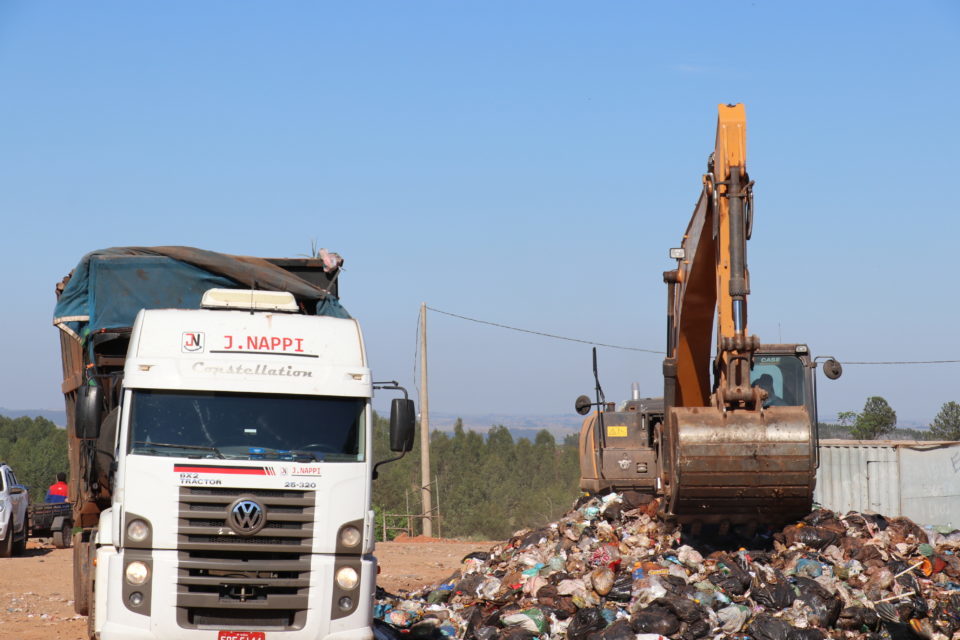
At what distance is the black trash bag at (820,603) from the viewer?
34.6ft

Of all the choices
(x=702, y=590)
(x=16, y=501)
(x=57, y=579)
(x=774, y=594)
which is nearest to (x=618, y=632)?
(x=702, y=590)

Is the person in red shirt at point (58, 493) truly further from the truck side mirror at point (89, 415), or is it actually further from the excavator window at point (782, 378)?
the truck side mirror at point (89, 415)

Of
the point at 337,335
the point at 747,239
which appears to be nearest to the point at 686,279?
the point at 747,239

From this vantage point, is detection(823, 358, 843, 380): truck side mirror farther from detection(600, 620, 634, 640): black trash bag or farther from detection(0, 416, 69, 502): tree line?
detection(0, 416, 69, 502): tree line

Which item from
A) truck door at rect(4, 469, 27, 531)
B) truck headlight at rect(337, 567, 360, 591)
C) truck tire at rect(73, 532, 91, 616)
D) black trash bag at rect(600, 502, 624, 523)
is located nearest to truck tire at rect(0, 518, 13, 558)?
truck door at rect(4, 469, 27, 531)

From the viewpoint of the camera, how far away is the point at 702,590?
1083cm

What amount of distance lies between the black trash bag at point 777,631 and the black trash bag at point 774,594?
467 mm

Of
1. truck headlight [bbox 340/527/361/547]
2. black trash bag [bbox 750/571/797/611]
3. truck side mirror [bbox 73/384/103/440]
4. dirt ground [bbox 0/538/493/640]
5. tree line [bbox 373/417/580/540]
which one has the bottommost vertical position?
tree line [bbox 373/417/580/540]

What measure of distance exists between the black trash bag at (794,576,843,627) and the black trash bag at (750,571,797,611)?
0.32 feet

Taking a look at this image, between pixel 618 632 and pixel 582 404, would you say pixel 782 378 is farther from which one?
pixel 618 632

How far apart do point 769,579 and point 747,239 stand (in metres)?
3.63

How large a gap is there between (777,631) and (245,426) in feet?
17.1

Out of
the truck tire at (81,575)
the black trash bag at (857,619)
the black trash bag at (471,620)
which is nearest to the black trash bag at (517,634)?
the black trash bag at (471,620)

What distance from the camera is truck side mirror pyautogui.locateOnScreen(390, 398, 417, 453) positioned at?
28.3 feet
